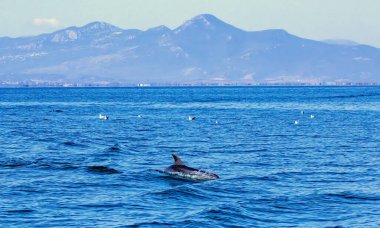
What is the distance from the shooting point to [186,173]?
4400 centimetres

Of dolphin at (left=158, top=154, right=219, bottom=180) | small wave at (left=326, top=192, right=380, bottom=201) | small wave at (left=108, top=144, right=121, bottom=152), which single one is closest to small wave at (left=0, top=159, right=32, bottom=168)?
small wave at (left=108, top=144, right=121, bottom=152)

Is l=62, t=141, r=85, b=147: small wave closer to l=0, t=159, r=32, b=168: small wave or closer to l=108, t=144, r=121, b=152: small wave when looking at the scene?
l=108, t=144, r=121, b=152: small wave

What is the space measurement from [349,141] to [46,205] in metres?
40.4

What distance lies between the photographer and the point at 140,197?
3816 centimetres

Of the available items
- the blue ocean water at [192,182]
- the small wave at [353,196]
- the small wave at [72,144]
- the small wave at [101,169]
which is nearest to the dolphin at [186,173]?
the blue ocean water at [192,182]

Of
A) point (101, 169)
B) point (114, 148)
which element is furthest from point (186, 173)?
point (114, 148)

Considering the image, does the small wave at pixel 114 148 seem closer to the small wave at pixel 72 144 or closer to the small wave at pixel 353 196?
the small wave at pixel 72 144

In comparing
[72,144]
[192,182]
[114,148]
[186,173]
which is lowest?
[72,144]

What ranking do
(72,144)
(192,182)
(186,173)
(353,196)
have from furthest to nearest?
(72,144) < (186,173) < (192,182) < (353,196)

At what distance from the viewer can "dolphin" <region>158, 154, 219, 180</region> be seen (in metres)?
43.2

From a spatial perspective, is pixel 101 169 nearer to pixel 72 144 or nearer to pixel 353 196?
pixel 353 196

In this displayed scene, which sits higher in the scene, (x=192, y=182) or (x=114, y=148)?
(x=192, y=182)

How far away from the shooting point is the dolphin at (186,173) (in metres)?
43.2

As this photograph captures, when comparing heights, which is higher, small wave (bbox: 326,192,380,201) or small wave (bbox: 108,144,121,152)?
small wave (bbox: 326,192,380,201)
